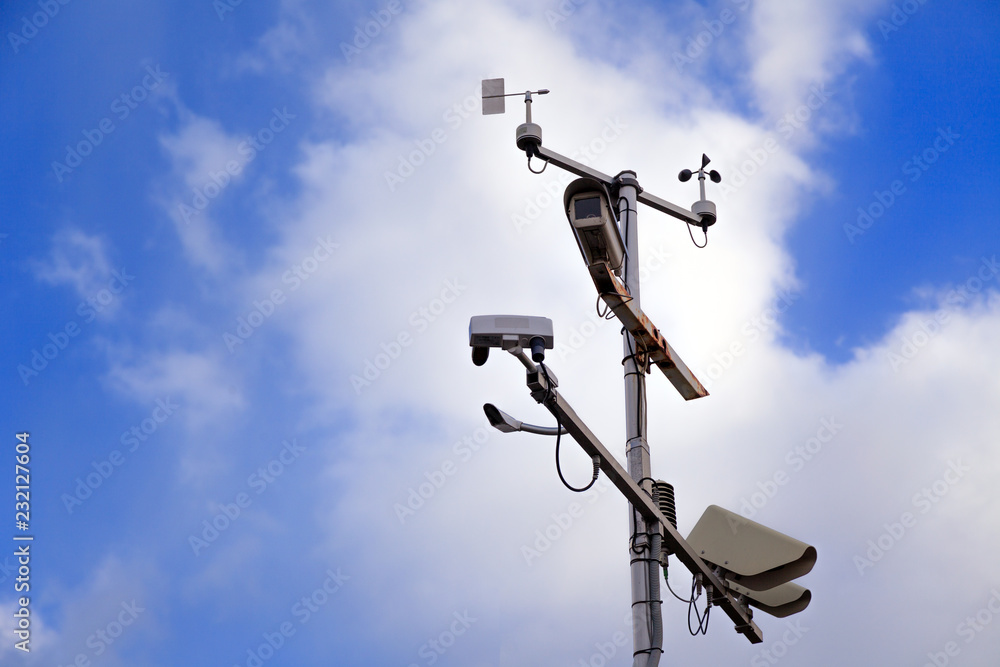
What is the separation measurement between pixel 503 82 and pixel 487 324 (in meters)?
4.87

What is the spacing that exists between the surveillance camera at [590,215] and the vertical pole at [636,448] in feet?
2.22

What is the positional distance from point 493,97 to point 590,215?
3.52 meters

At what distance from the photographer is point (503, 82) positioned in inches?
392

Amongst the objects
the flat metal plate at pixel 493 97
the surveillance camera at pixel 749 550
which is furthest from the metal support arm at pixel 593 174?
the surveillance camera at pixel 749 550

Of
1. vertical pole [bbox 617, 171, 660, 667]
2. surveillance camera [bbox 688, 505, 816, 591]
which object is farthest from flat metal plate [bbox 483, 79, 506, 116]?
surveillance camera [bbox 688, 505, 816, 591]

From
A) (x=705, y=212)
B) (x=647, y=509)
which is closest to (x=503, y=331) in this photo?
(x=647, y=509)

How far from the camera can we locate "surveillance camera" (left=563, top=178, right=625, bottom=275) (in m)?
6.75

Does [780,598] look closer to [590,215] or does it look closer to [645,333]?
[645,333]

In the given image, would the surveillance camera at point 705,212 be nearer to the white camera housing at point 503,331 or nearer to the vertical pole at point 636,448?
the vertical pole at point 636,448

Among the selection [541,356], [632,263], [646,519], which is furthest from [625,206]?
[541,356]

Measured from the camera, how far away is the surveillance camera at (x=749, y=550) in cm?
752

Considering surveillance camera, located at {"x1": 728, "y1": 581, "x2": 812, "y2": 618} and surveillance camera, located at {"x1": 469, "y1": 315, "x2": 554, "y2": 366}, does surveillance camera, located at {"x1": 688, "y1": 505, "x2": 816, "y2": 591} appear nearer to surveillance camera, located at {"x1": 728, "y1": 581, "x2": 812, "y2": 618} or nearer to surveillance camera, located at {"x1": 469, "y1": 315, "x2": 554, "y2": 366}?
surveillance camera, located at {"x1": 728, "y1": 581, "x2": 812, "y2": 618}

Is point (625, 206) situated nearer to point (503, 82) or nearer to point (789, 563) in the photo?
point (503, 82)

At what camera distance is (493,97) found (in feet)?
32.6
